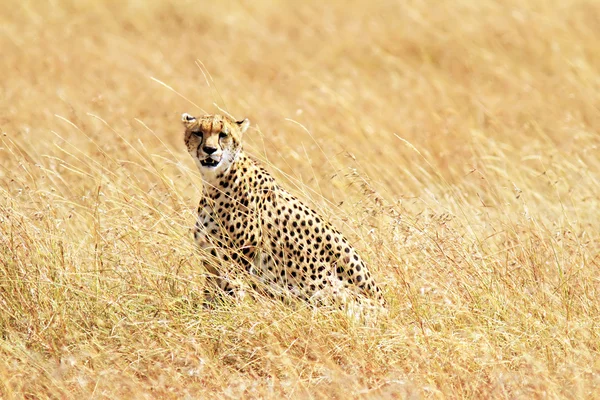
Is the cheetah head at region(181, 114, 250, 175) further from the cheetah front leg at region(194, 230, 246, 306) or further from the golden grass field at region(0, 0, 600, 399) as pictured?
the cheetah front leg at region(194, 230, 246, 306)

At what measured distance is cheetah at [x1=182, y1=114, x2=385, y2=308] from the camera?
398cm

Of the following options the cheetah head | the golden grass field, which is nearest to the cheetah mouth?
the cheetah head

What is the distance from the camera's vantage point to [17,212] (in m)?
3.92

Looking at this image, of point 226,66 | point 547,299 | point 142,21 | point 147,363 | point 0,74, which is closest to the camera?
point 147,363

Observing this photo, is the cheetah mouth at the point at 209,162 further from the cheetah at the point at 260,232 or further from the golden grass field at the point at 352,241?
the golden grass field at the point at 352,241

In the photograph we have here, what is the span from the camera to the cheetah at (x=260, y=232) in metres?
3.98

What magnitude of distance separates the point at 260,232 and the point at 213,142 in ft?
1.36

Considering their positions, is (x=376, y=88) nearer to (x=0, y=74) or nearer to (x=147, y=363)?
(x=0, y=74)

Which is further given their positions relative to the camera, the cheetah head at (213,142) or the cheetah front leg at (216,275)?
the cheetah head at (213,142)

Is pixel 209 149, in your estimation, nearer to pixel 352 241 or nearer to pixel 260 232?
pixel 260 232

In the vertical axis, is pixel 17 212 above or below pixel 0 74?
above

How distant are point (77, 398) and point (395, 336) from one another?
108 cm

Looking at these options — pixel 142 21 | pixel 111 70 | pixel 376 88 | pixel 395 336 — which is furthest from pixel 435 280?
pixel 142 21

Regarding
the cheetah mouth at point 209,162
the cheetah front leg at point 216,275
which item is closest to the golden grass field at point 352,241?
the cheetah front leg at point 216,275
